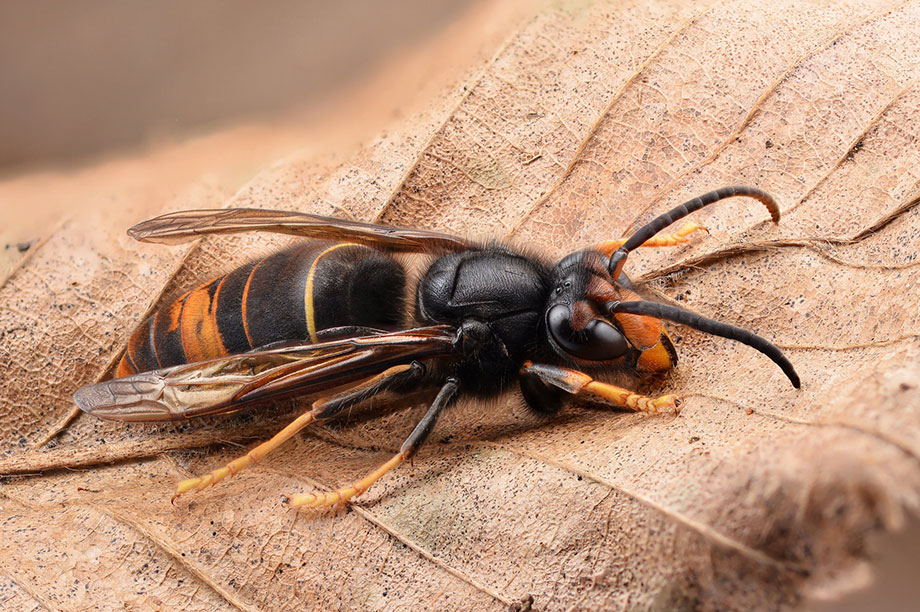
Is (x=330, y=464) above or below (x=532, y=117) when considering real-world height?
below

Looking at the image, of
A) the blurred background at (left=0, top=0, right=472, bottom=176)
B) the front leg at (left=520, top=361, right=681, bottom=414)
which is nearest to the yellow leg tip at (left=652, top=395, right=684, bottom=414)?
the front leg at (left=520, top=361, right=681, bottom=414)

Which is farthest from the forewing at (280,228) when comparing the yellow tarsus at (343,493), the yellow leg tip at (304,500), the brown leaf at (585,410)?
the yellow leg tip at (304,500)

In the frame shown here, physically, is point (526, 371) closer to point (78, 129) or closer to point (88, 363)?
point (88, 363)

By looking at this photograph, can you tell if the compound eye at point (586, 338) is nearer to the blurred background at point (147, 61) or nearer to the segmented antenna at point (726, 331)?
the segmented antenna at point (726, 331)

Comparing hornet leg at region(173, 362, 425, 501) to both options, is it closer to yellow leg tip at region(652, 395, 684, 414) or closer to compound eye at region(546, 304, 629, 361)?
compound eye at region(546, 304, 629, 361)

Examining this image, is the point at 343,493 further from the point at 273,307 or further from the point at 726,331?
the point at 726,331

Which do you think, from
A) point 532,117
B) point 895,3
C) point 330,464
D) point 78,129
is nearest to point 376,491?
point 330,464
